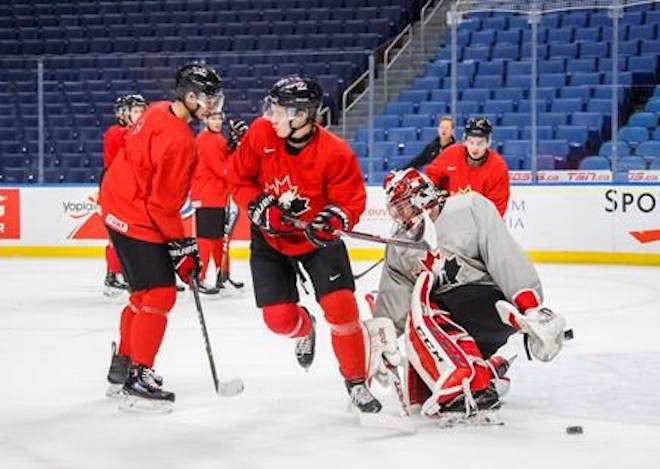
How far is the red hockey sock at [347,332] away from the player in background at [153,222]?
53 centimetres

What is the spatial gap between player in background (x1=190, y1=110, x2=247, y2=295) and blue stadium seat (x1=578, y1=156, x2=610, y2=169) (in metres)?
3.53

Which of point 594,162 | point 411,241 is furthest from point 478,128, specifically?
point 594,162

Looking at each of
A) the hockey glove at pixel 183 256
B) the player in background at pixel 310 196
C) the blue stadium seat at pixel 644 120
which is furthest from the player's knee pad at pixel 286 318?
the blue stadium seat at pixel 644 120

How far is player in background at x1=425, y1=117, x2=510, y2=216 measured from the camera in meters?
6.08

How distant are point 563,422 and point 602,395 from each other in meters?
0.49

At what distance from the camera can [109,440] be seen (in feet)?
11.9

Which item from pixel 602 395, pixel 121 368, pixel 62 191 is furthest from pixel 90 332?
pixel 62 191

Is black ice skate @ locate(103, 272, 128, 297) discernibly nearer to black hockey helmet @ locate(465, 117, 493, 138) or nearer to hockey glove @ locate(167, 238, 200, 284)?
black hockey helmet @ locate(465, 117, 493, 138)

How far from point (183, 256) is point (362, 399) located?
0.77 m

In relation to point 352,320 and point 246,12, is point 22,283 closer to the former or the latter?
point 352,320

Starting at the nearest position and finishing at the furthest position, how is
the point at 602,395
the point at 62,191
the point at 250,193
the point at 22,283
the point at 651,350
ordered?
1. the point at 250,193
2. the point at 602,395
3. the point at 651,350
4. the point at 22,283
5. the point at 62,191

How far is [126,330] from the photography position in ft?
14.3

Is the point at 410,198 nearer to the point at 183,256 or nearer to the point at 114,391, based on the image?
the point at 183,256

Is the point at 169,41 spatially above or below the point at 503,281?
above
